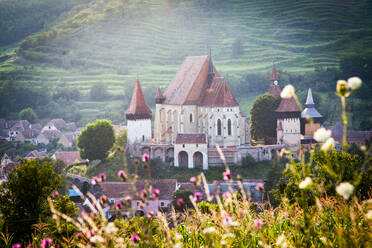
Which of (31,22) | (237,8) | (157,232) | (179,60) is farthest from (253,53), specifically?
(157,232)

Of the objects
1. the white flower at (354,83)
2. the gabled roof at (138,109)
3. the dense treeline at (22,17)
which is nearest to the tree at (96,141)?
the gabled roof at (138,109)

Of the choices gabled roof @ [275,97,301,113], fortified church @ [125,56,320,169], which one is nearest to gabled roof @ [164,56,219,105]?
fortified church @ [125,56,320,169]

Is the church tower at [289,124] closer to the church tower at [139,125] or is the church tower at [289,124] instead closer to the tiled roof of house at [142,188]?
the church tower at [139,125]

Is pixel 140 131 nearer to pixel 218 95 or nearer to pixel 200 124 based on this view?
pixel 200 124

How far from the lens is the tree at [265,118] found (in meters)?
37.8

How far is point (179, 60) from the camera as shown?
378 feet

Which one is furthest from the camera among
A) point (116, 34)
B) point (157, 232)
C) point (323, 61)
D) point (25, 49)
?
point (116, 34)

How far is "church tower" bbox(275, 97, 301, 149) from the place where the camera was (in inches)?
1404

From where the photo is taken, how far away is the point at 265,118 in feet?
124

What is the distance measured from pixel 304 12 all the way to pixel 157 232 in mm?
113996

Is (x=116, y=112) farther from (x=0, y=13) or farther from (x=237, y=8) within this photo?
(x=237, y=8)

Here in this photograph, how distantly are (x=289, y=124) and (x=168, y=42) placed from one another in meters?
94.0

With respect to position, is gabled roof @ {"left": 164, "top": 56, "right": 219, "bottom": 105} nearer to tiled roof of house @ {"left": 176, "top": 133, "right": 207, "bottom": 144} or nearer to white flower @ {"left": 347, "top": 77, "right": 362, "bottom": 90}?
tiled roof of house @ {"left": 176, "top": 133, "right": 207, "bottom": 144}

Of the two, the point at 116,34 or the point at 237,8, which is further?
the point at 237,8
